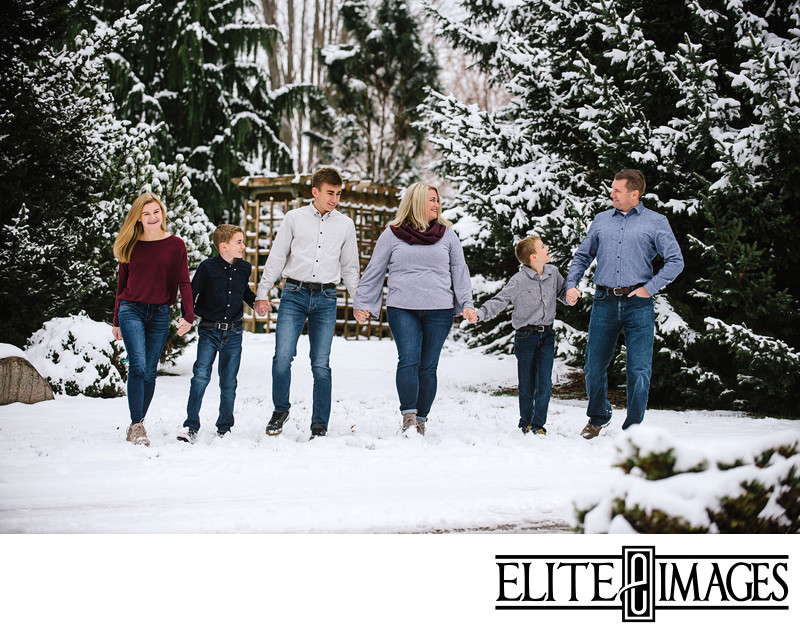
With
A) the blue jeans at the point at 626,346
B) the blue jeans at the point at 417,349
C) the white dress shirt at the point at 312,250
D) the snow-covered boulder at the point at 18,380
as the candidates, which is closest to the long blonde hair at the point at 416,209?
the white dress shirt at the point at 312,250

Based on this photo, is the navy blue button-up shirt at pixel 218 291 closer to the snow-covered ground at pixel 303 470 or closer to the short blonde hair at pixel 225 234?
the short blonde hair at pixel 225 234

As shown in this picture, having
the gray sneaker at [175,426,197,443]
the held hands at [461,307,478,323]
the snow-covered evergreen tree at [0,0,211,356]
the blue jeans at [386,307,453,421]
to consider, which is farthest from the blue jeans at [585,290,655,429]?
the snow-covered evergreen tree at [0,0,211,356]

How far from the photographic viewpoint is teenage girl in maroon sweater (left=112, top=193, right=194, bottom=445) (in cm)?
383

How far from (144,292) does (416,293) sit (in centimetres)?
144

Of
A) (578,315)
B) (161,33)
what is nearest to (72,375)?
(578,315)

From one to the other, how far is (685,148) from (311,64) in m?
14.1

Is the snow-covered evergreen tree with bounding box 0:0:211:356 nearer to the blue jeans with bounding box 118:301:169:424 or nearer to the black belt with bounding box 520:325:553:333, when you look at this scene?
the blue jeans with bounding box 118:301:169:424

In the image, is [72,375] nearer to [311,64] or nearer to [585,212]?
[585,212]

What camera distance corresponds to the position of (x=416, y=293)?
13.6ft

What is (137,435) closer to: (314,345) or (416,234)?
(314,345)

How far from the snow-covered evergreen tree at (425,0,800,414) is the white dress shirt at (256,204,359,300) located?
6.95ft

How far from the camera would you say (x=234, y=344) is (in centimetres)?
420

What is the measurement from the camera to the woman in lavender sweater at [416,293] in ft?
13.6

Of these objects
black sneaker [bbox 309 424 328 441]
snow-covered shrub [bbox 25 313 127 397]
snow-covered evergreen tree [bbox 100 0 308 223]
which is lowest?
black sneaker [bbox 309 424 328 441]
